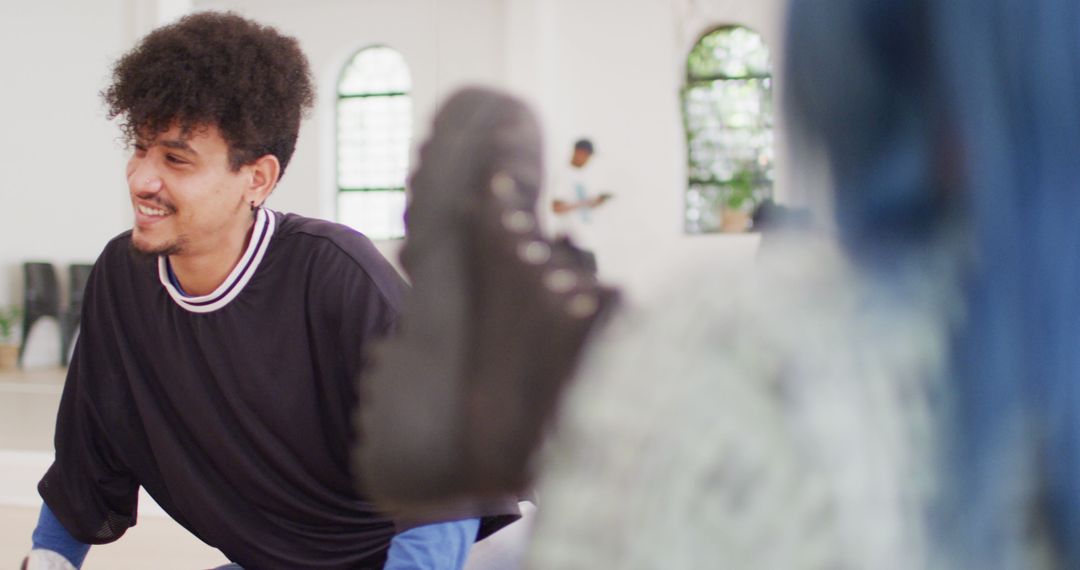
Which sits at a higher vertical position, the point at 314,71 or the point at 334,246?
the point at 314,71

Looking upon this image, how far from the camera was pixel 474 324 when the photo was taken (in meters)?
0.57

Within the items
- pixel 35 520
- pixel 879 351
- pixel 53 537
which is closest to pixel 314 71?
pixel 35 520

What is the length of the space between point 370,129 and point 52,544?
30.8 feet

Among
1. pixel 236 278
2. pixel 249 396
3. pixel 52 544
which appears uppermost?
pixel 236 278

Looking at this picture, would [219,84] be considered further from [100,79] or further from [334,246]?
[100,79]

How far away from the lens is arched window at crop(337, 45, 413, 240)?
10.8 metres

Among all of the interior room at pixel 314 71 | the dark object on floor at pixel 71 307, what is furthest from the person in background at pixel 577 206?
the dark object on floor at pixel 71 307

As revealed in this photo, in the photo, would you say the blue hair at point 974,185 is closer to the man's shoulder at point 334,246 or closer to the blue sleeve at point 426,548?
the blue sleeve at point 426,548

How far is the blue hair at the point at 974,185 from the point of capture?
359 millimetres

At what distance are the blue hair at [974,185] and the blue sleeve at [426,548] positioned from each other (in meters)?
1.06

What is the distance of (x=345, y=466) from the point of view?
1.60 meters

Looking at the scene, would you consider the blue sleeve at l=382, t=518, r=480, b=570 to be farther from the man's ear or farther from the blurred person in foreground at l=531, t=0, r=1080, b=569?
the blurred person in foreground at l=531, t=0, r=1080, b=569

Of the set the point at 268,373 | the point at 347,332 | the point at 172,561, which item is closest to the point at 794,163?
the point at 347,332

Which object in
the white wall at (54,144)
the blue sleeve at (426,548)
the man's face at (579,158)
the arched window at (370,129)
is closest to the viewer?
the man's face at (579,158)
